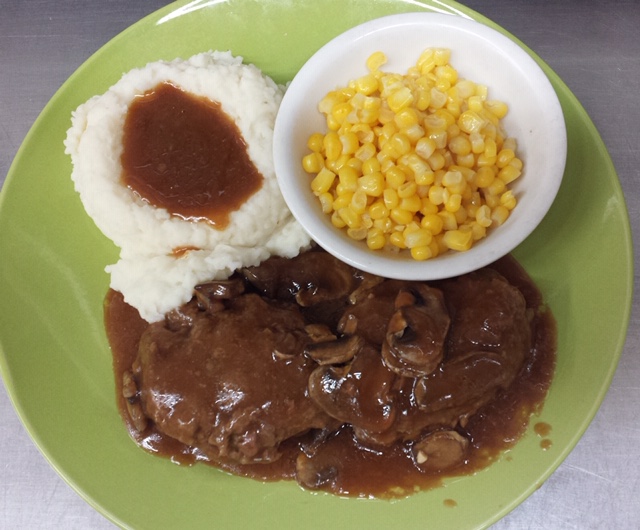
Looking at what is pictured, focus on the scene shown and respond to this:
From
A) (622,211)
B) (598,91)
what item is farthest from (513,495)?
(598,91)

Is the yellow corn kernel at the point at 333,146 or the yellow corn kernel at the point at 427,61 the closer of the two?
the yellow corn kernel at the point at 333,146

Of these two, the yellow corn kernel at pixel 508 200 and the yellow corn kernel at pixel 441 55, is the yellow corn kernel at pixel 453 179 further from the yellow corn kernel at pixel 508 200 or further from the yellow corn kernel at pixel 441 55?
the yellow corn kernel at pixel 441 55

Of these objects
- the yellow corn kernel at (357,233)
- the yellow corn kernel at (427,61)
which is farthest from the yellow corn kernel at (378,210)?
the yellow corn kernel at (427,61)

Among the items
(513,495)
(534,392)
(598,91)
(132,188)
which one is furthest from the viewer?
(598,91)

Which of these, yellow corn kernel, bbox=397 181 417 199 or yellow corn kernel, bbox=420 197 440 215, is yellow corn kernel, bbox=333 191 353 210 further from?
yellow corn kernel, bbox=420 197 440 215

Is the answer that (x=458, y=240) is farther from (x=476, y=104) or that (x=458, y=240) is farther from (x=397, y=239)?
(x=476, y=104)

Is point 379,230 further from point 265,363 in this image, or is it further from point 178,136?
point 178,136
